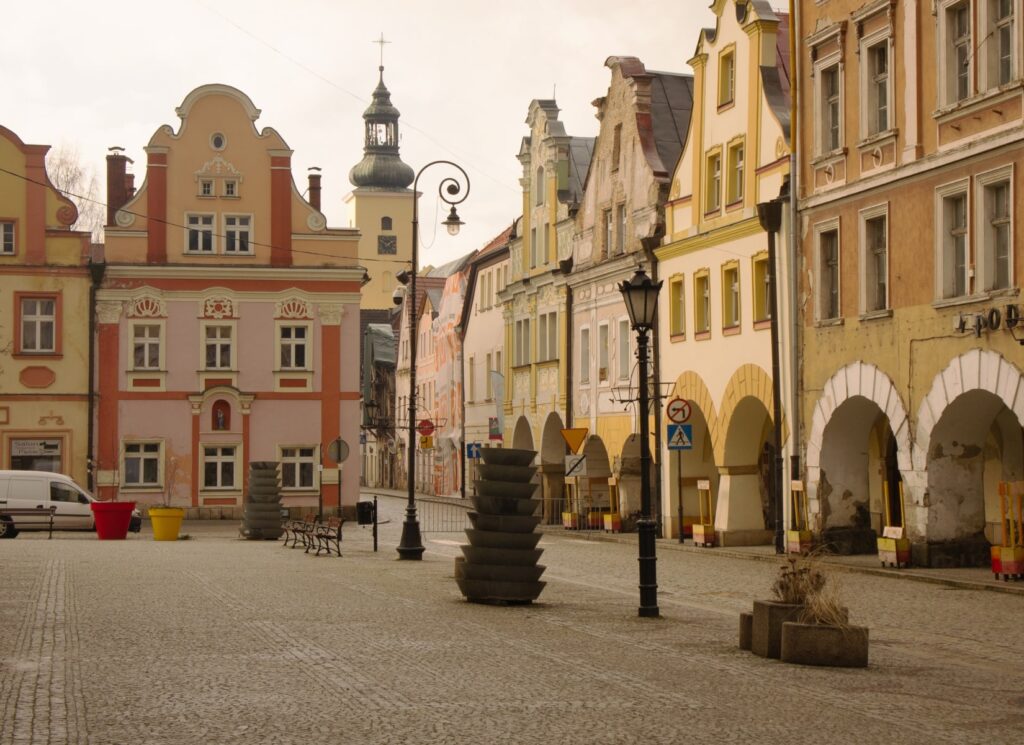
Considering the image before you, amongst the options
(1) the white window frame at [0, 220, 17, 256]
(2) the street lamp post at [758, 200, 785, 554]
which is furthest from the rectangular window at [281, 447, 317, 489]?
(2) the street lamp post at [758, 200, 785, 554]

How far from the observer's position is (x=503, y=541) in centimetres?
2303

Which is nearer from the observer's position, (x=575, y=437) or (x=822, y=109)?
(x=822, y=109)

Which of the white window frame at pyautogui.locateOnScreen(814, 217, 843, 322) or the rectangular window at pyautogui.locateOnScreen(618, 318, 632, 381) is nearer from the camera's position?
the white window frame at pyautogui.locateOnScreen(814, 217, 843, 322)

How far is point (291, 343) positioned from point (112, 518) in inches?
585

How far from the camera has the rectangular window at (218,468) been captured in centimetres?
6044

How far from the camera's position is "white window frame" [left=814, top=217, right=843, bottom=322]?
113ft

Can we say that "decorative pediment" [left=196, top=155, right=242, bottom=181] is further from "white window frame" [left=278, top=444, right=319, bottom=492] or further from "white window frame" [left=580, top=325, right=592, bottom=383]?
"white window frame" [left=580, top=325, right=592, bottom=383]

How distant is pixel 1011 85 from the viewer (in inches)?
1084

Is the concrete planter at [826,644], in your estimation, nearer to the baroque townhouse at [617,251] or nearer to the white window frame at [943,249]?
the white window frame at [943,249]

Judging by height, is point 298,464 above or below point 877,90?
below

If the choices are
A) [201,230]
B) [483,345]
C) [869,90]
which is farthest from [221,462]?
[869,90]

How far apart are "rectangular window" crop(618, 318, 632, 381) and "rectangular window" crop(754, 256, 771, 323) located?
954cm

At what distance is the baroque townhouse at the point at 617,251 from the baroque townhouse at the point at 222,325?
11510 mm

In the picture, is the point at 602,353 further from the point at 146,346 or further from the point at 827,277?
the point at 146,346
